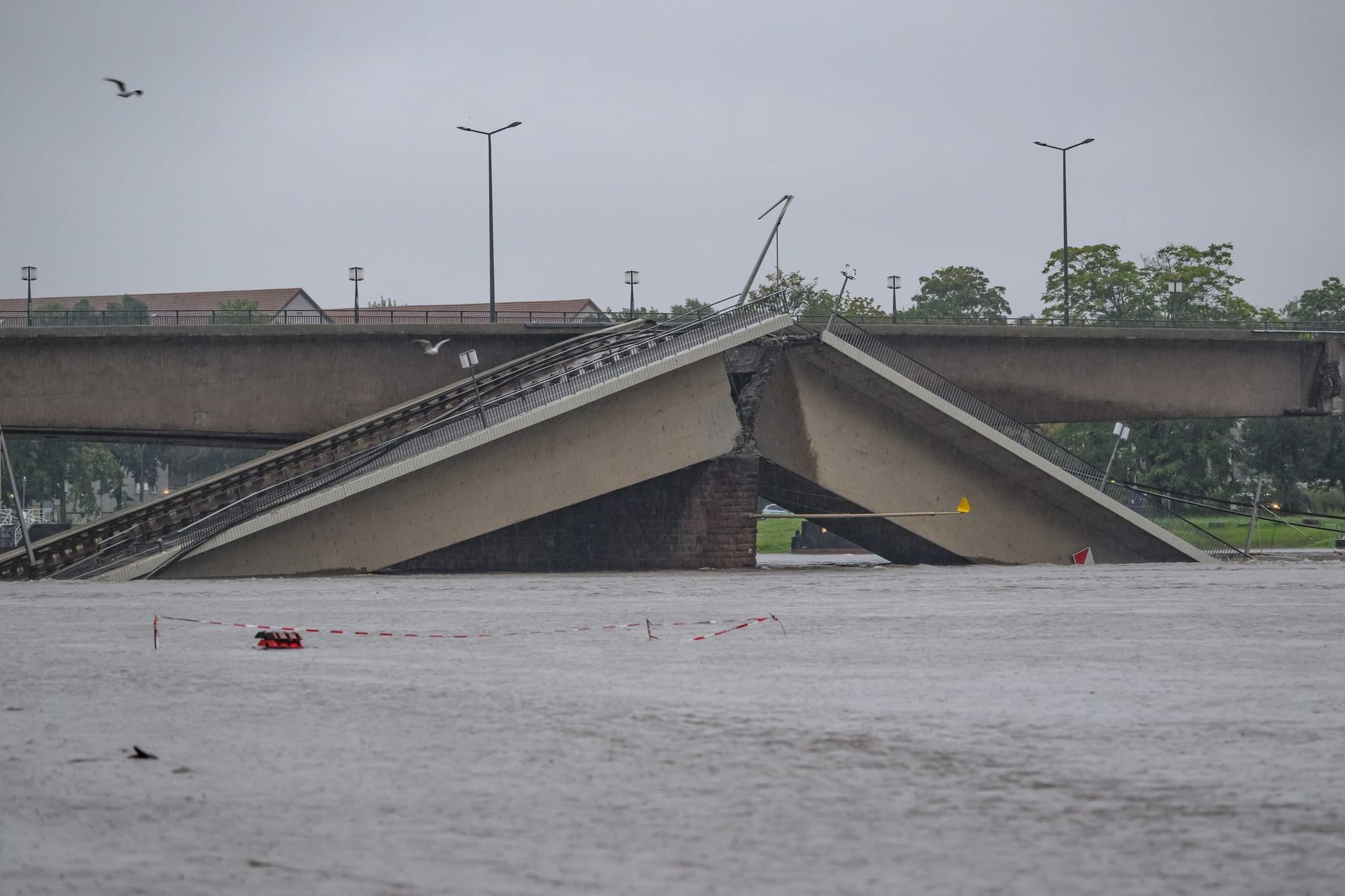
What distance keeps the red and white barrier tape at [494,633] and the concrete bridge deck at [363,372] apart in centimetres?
1897

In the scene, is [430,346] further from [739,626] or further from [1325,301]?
[1325,301]

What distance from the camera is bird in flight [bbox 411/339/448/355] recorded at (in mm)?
45969

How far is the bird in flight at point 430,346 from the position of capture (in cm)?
4597

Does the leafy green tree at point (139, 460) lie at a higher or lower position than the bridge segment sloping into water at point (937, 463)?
higher

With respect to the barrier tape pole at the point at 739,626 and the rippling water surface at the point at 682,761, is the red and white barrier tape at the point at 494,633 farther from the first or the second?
the rippling water surface at the point at 682,761

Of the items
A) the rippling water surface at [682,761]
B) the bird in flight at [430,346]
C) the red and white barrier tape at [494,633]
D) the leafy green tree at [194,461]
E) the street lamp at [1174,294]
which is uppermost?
the street lamp at [1174,294]

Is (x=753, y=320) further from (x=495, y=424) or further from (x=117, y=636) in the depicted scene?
(x=117, y=636)

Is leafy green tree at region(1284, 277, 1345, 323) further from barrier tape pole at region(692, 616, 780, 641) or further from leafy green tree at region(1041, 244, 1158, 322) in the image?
barrier tape pole at region(692, 616, 780, 641)

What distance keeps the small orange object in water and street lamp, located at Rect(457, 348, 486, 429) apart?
18.0 meters

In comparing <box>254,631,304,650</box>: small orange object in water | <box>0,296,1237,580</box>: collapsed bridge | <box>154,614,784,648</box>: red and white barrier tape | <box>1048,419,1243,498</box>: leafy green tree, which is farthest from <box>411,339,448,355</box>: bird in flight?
<box>1048,419,1243,498</box>: leafy green tree

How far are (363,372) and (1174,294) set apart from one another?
4569 cm

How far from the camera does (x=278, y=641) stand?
22.3m

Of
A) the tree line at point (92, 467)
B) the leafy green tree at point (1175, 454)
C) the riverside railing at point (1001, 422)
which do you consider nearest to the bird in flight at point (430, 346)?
the riverside railing at point (1001, 422)

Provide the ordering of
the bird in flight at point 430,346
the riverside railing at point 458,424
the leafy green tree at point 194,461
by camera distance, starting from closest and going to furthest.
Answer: the riverside railing at point 458,424 → the bird in flight at point 430,346 → the leafy green tree at point 194,461
